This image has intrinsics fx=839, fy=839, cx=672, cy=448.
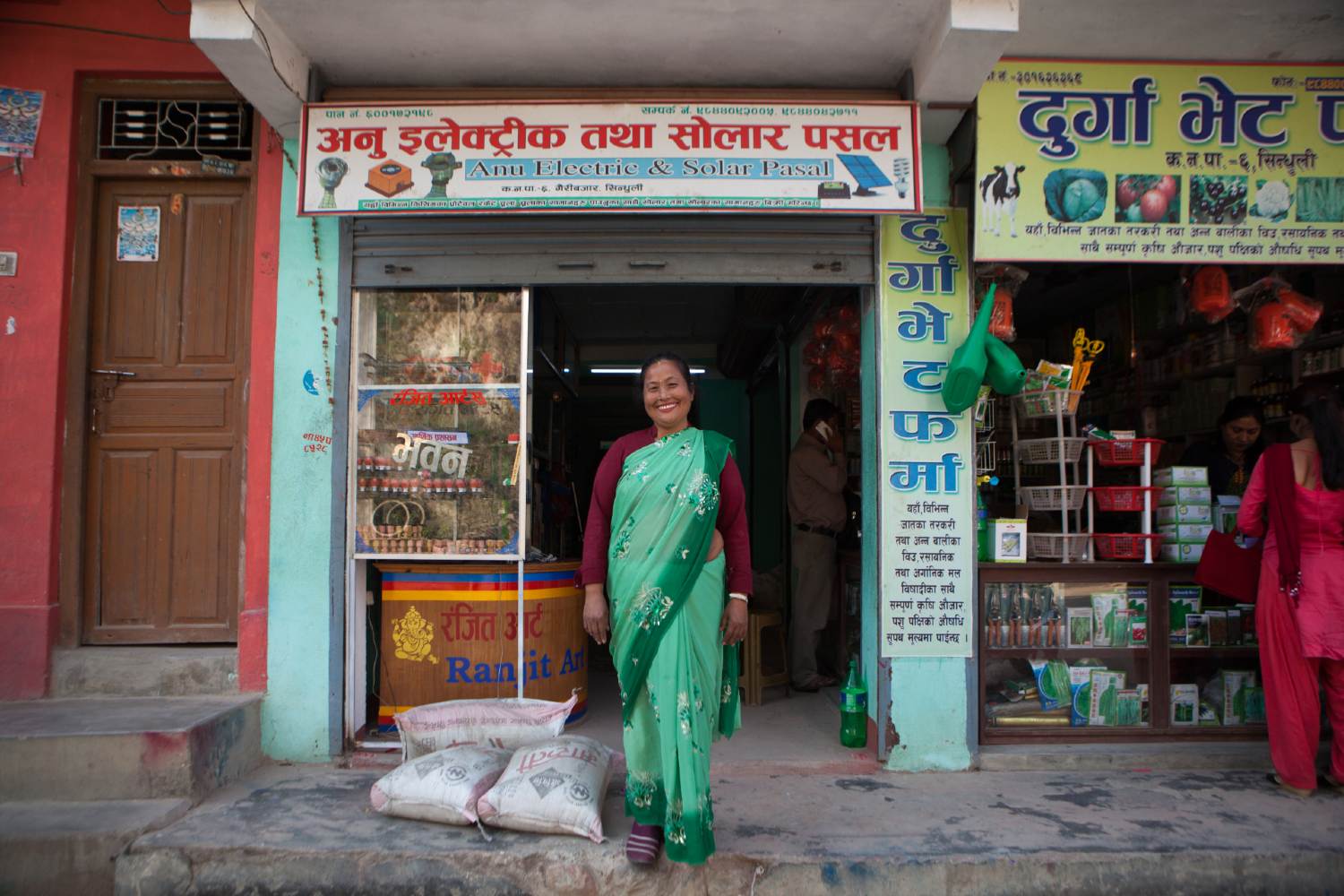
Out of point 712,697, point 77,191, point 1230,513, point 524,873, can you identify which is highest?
point 77,191

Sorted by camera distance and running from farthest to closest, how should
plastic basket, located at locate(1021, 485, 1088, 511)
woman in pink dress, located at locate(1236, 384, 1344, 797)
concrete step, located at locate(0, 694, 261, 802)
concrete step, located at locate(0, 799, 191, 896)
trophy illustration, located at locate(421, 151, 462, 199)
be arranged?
plastic basket, located at locate(1021, 485, 1088, 511) < trophy illustration, located at locate(421, 151, 462, 199) < woman in pink dress, located at locate(1236, 384, 1344, 797) < concrete step, located at locate(0, 694, 261, 802) < concrete step, located at locate(0, 799, 191, 896)

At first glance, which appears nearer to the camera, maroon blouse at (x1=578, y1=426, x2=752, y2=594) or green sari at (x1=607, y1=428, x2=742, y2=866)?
green sari at (x1=607, y1=428, x2=742, y2=866)

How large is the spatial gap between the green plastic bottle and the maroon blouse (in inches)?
62.3

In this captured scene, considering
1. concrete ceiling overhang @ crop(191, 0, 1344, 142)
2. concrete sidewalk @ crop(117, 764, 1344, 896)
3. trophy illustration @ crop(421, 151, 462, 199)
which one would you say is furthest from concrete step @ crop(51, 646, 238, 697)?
concrete ceiling overhang @ crop(191, 0, 1344, 142)

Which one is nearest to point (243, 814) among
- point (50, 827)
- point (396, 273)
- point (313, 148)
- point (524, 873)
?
point (50, 827)

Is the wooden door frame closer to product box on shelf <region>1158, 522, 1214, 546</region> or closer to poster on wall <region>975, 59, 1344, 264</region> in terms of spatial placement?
poster on wall <region>975, 59, 1344, 264</region>

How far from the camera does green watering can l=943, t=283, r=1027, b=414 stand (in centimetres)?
384

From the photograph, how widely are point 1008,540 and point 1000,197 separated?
167cm

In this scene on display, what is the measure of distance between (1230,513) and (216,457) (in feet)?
17.6

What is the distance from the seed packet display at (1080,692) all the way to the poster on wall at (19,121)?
5838 millimetres

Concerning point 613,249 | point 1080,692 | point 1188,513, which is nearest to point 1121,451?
point 1188,513

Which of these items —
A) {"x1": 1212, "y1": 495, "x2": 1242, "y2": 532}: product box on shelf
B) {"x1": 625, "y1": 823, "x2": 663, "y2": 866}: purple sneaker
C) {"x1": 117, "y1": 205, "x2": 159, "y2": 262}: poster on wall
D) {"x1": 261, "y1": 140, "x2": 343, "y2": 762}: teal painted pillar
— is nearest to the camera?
{"x1": 625, "y1": 823, "x2": 663, "y2": 866}: purple sneaker

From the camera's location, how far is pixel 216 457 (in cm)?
433

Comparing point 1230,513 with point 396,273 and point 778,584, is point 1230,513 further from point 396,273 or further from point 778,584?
point 396,273
